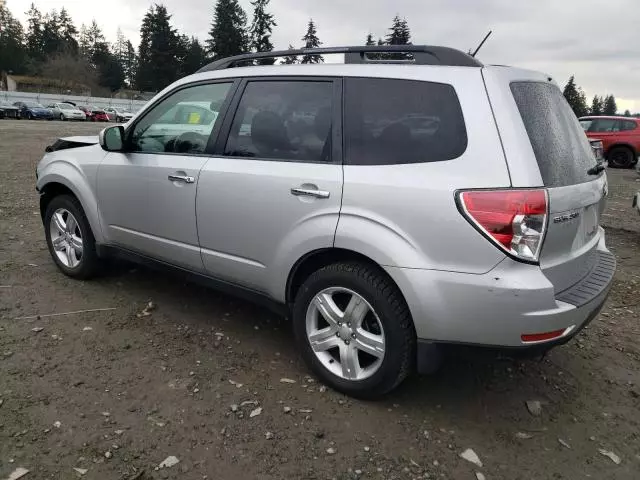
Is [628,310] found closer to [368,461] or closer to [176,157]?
[368,461]

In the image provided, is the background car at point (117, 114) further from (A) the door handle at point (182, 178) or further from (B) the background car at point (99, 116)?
(A) the door handle at point (182, 178)

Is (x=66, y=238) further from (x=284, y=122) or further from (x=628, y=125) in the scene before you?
(x=628, y=125)

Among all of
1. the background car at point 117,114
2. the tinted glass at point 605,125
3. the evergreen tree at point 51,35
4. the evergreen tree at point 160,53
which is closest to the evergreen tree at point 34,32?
the evergreen tree at point 51,35

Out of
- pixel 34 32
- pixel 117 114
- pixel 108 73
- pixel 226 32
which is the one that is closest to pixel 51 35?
pixel 34 32

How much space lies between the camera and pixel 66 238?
4.63m

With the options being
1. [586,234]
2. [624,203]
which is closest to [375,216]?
[586,234]

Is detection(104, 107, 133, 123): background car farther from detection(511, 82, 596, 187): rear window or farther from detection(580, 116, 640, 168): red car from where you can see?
detection(511, 82, 596, 187): rear window

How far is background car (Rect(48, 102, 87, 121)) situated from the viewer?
134ft

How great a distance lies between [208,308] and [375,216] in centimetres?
201

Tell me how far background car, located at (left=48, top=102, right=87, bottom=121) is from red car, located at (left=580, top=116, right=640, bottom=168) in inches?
1465

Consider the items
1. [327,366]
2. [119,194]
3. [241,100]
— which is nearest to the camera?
[327,366]

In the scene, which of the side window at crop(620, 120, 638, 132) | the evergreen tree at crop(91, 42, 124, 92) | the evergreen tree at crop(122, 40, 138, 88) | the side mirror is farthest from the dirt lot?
the evergreen tree at crop(122, 40, 138, 88)

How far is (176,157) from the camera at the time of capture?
3648 millimetres

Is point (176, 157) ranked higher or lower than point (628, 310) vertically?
higher
